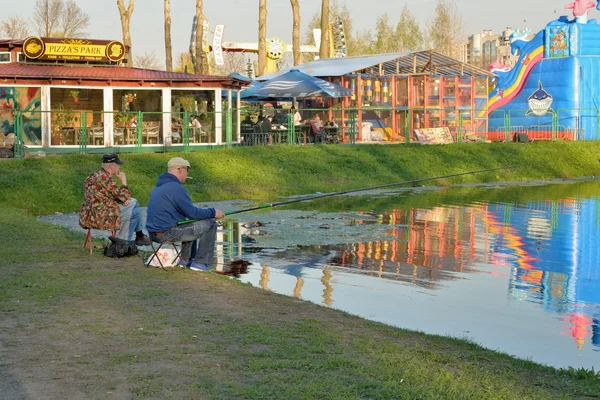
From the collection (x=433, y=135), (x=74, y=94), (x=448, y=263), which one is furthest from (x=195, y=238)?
(x=433, y=135)

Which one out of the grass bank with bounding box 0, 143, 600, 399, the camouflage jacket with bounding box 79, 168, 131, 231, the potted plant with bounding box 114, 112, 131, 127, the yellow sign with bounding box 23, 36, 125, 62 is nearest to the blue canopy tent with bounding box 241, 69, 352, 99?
the yellow sign with bounding box 23, 36, 125, 62

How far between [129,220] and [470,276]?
444 centimetres

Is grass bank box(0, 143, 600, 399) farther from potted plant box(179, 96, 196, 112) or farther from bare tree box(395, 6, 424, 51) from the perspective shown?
bare tree box(395, 6, 424, 51)

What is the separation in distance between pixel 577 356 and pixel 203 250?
16.4 ft

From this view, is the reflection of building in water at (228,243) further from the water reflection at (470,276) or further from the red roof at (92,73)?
the red roof at (92,73)

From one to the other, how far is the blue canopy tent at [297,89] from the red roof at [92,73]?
3.48 metres

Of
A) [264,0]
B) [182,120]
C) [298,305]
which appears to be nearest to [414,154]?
[182,120]

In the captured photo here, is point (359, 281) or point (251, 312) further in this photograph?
point (359, 281)

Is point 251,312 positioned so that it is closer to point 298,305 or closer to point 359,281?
point 298,305

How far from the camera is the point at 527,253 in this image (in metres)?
14.4

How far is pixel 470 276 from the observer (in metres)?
12.4

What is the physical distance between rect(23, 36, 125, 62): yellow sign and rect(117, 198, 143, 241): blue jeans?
20.3 m

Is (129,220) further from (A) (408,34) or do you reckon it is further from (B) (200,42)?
(A) (408,34)

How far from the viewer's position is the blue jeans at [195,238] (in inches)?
441
